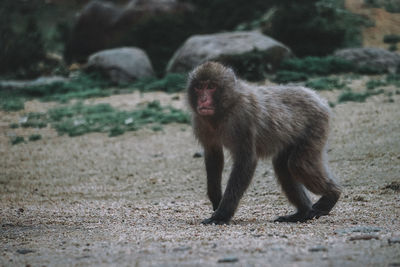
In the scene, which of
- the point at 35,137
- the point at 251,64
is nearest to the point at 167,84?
the point at 251,64

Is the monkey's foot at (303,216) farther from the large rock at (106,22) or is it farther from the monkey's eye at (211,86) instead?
the large rock at (106,22)

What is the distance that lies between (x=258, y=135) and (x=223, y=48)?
11211mm

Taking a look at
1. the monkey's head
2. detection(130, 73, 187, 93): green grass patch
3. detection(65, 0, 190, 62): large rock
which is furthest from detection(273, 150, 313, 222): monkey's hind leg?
detection(65, 0, 190, 62): large rock

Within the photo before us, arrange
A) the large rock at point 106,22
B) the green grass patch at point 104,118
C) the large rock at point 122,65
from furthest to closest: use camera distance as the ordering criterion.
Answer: the large rock at point 106,22, the large rock at point 122,65, the green grass patch at point 104,118

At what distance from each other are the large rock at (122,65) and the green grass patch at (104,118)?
356 centimetres

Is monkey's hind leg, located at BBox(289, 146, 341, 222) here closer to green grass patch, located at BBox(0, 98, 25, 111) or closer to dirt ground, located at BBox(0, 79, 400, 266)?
dirt ground, located at BBox(0, 79, 400, 266)

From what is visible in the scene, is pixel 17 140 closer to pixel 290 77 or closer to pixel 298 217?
pixel 290 77

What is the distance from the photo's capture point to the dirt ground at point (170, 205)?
3.81 metres

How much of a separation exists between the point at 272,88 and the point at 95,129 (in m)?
7.00

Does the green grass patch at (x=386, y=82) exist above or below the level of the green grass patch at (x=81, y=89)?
above

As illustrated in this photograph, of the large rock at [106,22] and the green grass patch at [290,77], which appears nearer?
the green grass patch at [290,77]

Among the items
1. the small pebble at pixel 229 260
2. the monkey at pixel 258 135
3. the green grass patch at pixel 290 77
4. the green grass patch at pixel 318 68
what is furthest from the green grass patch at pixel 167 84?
the small pebble at pixel 229 260

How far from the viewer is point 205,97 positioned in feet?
18.1

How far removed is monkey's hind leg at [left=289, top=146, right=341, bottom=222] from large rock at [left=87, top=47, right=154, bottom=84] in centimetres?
1262
